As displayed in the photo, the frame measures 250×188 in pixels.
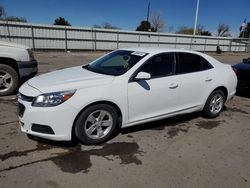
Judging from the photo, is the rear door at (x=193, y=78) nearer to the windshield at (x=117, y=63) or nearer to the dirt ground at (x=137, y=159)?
the dirt ground at (x=137, y=159)

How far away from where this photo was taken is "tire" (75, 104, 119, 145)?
11.7 ft

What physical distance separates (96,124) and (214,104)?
2828 millimetres

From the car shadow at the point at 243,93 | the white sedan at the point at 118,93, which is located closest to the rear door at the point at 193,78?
the white sedan at the point at 118,93

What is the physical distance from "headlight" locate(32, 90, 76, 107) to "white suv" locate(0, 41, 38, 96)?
125 inches

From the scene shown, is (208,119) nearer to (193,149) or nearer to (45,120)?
(193,149)

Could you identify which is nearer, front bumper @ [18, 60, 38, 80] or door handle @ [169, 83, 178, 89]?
door handle @ [169, 83, 178, 89]

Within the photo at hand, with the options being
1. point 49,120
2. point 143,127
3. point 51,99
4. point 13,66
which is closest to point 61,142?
point 49,120

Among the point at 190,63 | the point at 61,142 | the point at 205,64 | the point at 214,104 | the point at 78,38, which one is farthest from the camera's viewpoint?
the point at 78,38

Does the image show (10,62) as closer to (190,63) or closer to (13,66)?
(13,66)

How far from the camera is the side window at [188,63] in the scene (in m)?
4.57

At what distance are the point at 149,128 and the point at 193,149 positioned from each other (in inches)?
38.3

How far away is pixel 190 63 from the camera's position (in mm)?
4746

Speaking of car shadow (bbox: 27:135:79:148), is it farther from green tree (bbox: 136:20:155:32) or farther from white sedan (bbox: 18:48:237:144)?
green tree (bbox: 136:20:155:32)

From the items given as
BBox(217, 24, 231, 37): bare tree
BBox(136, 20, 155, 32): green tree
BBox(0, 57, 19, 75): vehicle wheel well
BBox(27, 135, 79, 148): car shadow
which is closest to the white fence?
BBox(0, 57, 19, 75): vehicle wheel well
